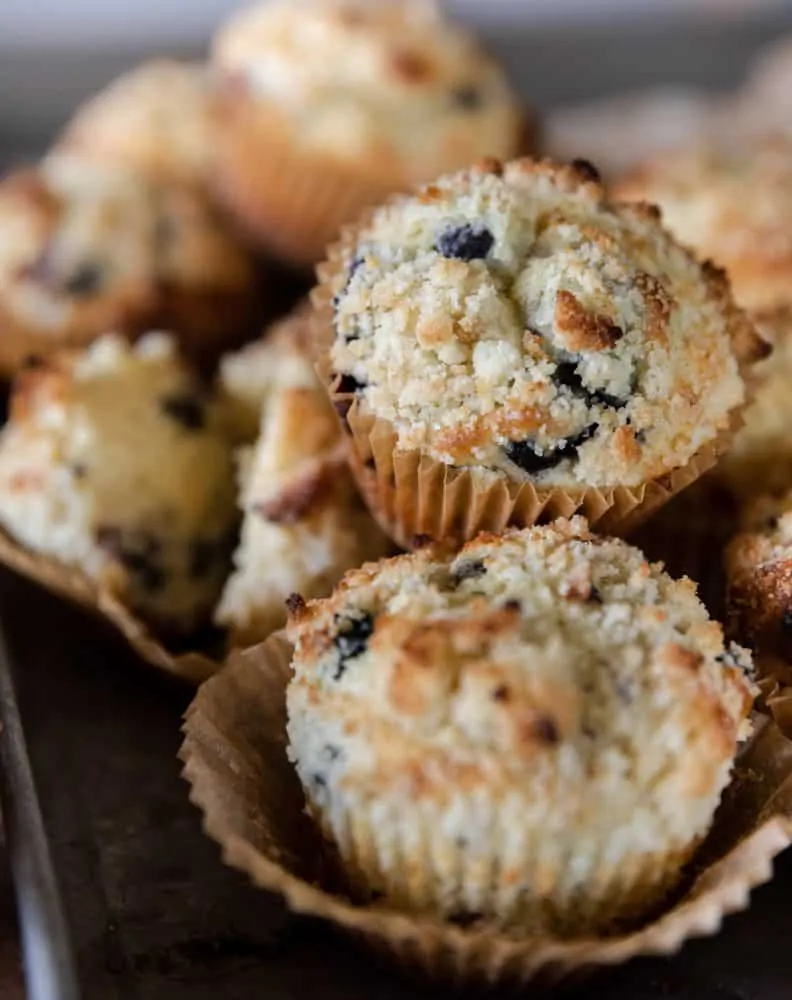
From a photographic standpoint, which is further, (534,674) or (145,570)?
(145,570)

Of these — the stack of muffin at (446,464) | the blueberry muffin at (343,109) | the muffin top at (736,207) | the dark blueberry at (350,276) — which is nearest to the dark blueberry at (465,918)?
the stack of muffin at (446,464)

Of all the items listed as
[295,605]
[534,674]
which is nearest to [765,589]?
[534,674]

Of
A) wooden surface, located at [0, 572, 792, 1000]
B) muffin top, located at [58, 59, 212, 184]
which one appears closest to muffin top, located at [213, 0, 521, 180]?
muffin top, located at [58, 59, 212, 184]

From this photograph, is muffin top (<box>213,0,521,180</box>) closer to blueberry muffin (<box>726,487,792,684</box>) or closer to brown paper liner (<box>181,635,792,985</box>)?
blueberry muffin (<box>726,487,792,684</box>)

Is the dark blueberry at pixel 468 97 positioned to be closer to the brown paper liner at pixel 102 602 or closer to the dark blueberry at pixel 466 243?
the dark blueberry at pixel 466 243

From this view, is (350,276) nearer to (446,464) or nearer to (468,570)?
(446,464)

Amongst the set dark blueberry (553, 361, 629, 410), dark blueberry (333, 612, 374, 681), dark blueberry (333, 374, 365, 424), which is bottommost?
dark blueberry (333, 612, 374, 681)
